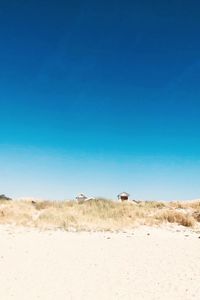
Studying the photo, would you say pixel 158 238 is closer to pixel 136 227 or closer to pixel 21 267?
pixel 136 227

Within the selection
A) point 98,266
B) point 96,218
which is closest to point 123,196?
point 96,218

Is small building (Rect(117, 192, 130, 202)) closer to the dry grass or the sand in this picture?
the dry grass

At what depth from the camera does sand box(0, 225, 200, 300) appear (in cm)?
922

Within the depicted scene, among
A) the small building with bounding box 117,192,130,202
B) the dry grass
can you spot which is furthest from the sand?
the small building with bounding box 117,192,130,202

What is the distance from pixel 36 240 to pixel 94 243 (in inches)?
94.8

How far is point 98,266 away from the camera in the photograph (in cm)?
1212

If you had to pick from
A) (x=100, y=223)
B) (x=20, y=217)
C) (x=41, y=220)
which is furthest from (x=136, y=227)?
(x=20, y=217)

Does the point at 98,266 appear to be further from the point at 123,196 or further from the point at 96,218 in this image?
the point at 123,196

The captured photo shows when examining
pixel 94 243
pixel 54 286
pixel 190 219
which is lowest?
pixel 54 286

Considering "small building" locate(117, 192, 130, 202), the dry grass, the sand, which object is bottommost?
the sand

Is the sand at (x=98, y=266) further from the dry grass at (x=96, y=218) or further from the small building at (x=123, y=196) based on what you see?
the small building at (x=123, y=196)

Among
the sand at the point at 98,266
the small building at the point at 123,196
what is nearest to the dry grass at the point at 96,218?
the sand at the point at 98,266

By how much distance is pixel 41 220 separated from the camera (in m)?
23.3

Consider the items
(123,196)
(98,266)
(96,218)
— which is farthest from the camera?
(123,196)
